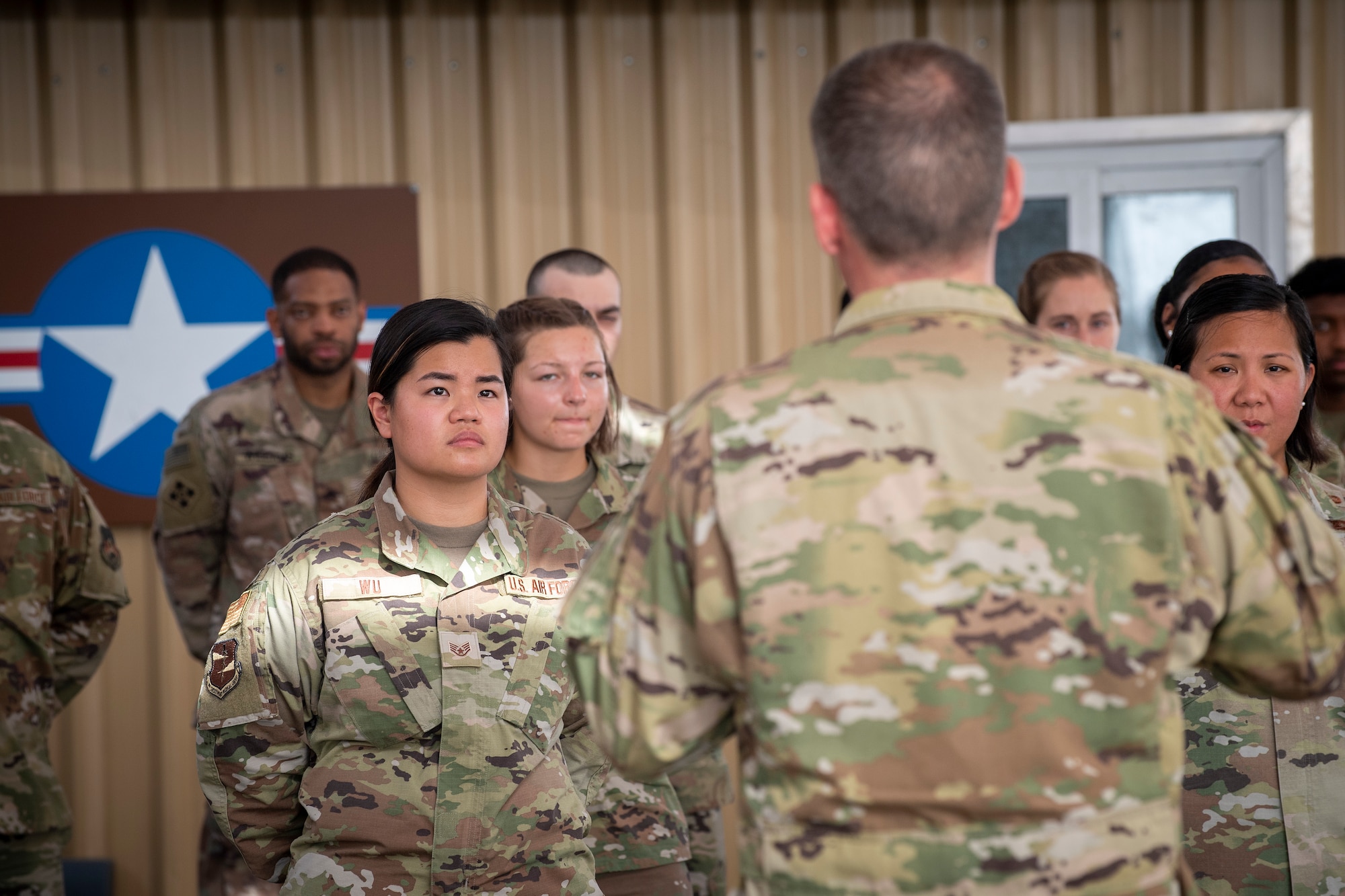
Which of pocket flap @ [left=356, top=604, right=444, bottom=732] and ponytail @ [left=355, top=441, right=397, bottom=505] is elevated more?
ponytail @ [left=355, top=441, right=397, bottom=505]

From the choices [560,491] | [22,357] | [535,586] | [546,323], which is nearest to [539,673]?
[535,586]

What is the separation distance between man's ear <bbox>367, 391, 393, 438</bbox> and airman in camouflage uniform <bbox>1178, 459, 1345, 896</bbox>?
156 cm

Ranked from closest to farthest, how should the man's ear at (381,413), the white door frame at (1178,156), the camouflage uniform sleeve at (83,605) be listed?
1. the man's ear at (381,413)
2. the camouflage uniform sleeve at (83,605)
3. the white door frame at (1178,156)

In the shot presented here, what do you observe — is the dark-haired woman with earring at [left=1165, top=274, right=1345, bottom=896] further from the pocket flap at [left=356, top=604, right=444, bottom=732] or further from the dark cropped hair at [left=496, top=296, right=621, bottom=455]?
the dark cropped hair at [left=496, top=296, right=621, bottom=455]

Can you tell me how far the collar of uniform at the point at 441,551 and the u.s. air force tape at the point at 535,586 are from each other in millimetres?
18

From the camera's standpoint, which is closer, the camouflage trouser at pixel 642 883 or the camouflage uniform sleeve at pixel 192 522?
the camouflage trouser at pixel 642 883

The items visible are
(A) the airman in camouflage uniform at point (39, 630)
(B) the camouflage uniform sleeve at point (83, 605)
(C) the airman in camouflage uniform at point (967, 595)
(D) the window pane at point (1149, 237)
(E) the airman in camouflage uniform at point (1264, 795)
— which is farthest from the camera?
(D) the window pane at point (1149, 237)

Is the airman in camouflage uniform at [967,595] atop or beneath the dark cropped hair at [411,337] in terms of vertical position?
beneath

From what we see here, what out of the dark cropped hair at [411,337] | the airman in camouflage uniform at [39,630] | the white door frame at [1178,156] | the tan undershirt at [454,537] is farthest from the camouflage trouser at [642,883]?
the white door frame at [1178,156]

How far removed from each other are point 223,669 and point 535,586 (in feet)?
1.85

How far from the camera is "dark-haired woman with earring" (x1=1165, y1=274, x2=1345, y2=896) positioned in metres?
2.10

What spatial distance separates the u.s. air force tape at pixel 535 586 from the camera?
2359 millimetres

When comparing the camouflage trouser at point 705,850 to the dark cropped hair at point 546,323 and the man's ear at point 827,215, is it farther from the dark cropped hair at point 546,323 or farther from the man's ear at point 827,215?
the man's ear at point 827,215

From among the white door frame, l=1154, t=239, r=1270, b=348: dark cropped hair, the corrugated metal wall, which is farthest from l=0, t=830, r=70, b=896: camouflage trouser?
the white door frame
